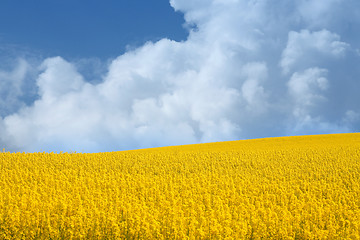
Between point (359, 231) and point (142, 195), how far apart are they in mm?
6069

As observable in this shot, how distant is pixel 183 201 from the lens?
10.7m

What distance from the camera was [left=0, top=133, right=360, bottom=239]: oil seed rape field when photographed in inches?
299

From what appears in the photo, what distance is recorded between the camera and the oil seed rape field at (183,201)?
7.59 meters

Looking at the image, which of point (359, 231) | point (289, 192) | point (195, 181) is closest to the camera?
point (359, 231)

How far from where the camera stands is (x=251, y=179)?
15.0m

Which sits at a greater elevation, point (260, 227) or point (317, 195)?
point (317, 195)

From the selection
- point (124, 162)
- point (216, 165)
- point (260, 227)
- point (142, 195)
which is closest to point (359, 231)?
point (260, 227)

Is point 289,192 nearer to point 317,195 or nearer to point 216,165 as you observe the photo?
point 317,195

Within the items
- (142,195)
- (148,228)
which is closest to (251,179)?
(142,195)

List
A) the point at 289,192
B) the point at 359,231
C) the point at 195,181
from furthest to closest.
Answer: the point at 195,181 < the point at 289,192 < the point at 359,231

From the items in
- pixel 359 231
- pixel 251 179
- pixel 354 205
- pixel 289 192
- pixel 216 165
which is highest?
pixel 216 165

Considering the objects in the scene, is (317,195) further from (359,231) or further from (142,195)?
(142,195)

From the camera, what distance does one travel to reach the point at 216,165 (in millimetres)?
18562

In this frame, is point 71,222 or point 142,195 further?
point 142,195
